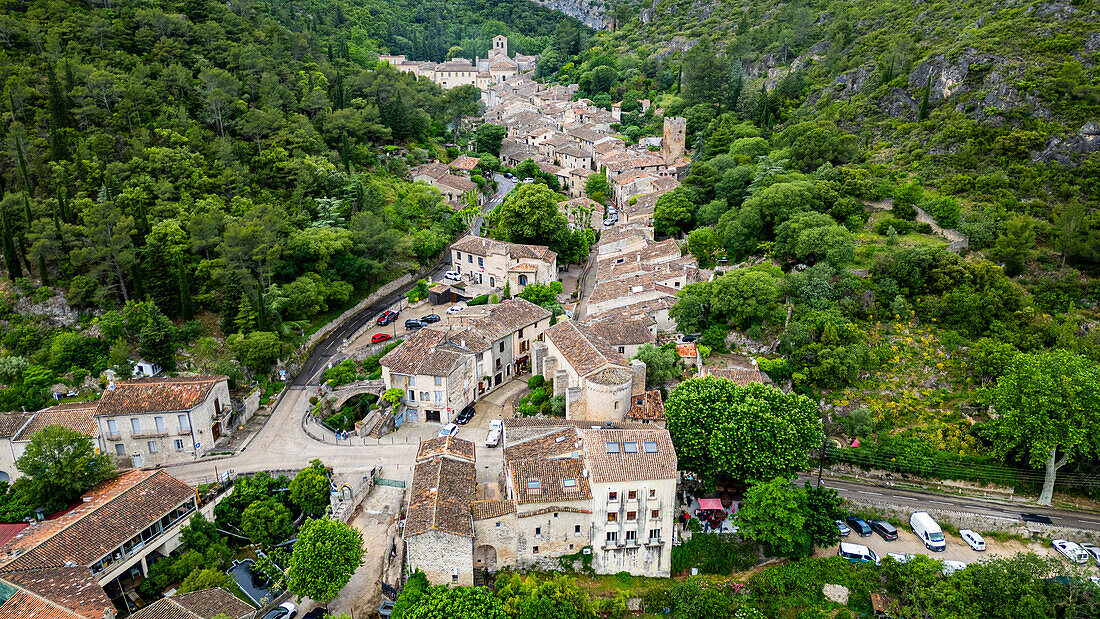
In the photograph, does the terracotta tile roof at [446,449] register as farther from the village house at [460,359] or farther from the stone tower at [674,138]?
the stone tower at [674,138]

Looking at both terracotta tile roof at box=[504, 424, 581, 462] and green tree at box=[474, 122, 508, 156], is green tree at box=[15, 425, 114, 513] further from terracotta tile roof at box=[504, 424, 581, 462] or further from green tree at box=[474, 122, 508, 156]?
green tree at box=[474, 122, 508, 156]

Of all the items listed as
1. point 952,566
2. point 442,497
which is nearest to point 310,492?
point 442,497

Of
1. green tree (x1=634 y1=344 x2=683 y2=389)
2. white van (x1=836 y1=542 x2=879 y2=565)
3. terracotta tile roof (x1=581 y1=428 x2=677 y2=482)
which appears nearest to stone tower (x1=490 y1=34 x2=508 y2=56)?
green tree (x1=634 y1=344 x2=683 y2=389)

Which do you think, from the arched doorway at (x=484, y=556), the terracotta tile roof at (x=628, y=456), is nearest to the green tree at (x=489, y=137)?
the terracotta tile roof at (x=628, y=456)

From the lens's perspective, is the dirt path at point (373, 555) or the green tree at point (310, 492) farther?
the green tree at point (310, 492)

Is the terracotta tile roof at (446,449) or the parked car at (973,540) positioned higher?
the terracotta tile roof at (446,449)

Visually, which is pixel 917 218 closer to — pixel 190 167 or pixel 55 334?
pixel 190 167
